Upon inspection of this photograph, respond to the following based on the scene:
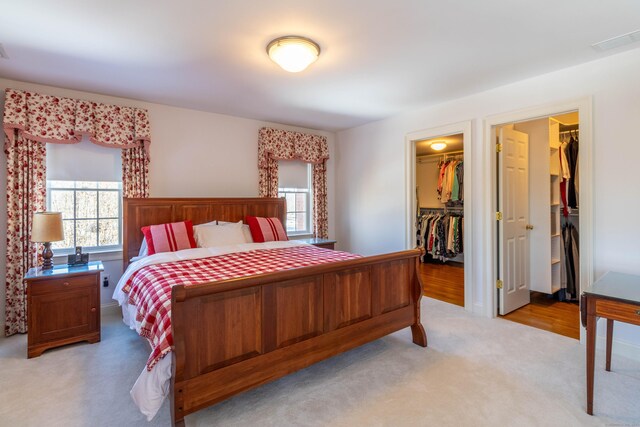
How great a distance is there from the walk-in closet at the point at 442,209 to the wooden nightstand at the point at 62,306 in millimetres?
4312

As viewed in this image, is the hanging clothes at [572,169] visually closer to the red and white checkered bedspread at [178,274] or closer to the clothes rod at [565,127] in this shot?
the clothes rod at [565,127]

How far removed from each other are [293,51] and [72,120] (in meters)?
2.46

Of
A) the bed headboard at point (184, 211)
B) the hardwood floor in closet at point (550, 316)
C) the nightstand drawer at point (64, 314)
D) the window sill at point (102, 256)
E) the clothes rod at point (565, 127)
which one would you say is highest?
the clothes rod at point (565, 127)

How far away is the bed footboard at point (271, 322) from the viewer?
5.38 ft

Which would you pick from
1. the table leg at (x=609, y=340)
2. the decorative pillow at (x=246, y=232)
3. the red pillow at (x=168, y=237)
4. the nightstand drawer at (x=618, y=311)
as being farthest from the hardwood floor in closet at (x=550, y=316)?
the red pillow at (x=168, y=237)

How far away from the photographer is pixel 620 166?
2.54 m

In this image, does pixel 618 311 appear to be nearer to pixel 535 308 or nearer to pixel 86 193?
pixel 535 308

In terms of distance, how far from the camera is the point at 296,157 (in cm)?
484

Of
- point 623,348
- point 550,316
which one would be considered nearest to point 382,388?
point 623,348

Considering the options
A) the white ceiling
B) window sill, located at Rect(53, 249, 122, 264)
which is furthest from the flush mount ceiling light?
window sill, located at Rect(53, 249, 122, 264)

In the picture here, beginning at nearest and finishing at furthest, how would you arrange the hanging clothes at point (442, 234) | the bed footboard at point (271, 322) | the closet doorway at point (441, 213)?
the bed footboard at point (271, 322)
the closet doorway at point (441, 213)
the hanging clothes at point (442, 234)

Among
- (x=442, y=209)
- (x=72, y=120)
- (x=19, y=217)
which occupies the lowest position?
(x=19, y=217)

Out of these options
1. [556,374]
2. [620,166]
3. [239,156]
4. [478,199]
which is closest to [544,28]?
[620,166]

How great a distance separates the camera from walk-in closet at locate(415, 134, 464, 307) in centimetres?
560
